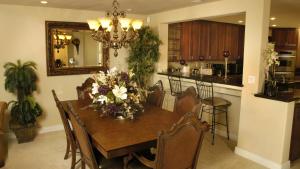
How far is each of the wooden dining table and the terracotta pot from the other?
147cm

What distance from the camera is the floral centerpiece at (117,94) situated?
278cm

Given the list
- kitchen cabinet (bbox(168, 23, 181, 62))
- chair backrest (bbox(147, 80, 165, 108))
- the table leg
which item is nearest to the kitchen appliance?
kitchen cabinet (bbox(168, 23, 181, 62))

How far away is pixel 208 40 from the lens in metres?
6.80

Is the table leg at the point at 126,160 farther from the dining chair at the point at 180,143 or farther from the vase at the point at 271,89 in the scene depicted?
the vase at the point at 271,89

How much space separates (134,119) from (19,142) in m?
2.52

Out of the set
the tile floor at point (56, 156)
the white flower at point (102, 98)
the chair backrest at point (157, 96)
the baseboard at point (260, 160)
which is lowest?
the tile floor at point (56, 156)

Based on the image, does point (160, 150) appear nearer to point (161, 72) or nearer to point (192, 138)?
point (192, 138)

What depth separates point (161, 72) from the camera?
5.58m

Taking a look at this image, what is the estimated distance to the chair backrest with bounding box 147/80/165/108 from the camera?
3671 millimetres

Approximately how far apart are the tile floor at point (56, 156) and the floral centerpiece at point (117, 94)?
1.13m

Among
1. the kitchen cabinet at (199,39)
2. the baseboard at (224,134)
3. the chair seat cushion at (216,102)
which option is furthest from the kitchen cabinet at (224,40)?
the chair seat cushion at (216,102)

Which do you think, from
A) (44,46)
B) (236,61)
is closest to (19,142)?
(44,46)

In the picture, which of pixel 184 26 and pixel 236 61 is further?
pixel 236 61

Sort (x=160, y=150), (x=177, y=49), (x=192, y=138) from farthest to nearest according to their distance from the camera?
1. (x=177, y=49)
2. (x=192, y=138)
3. (x=160, y=150)
